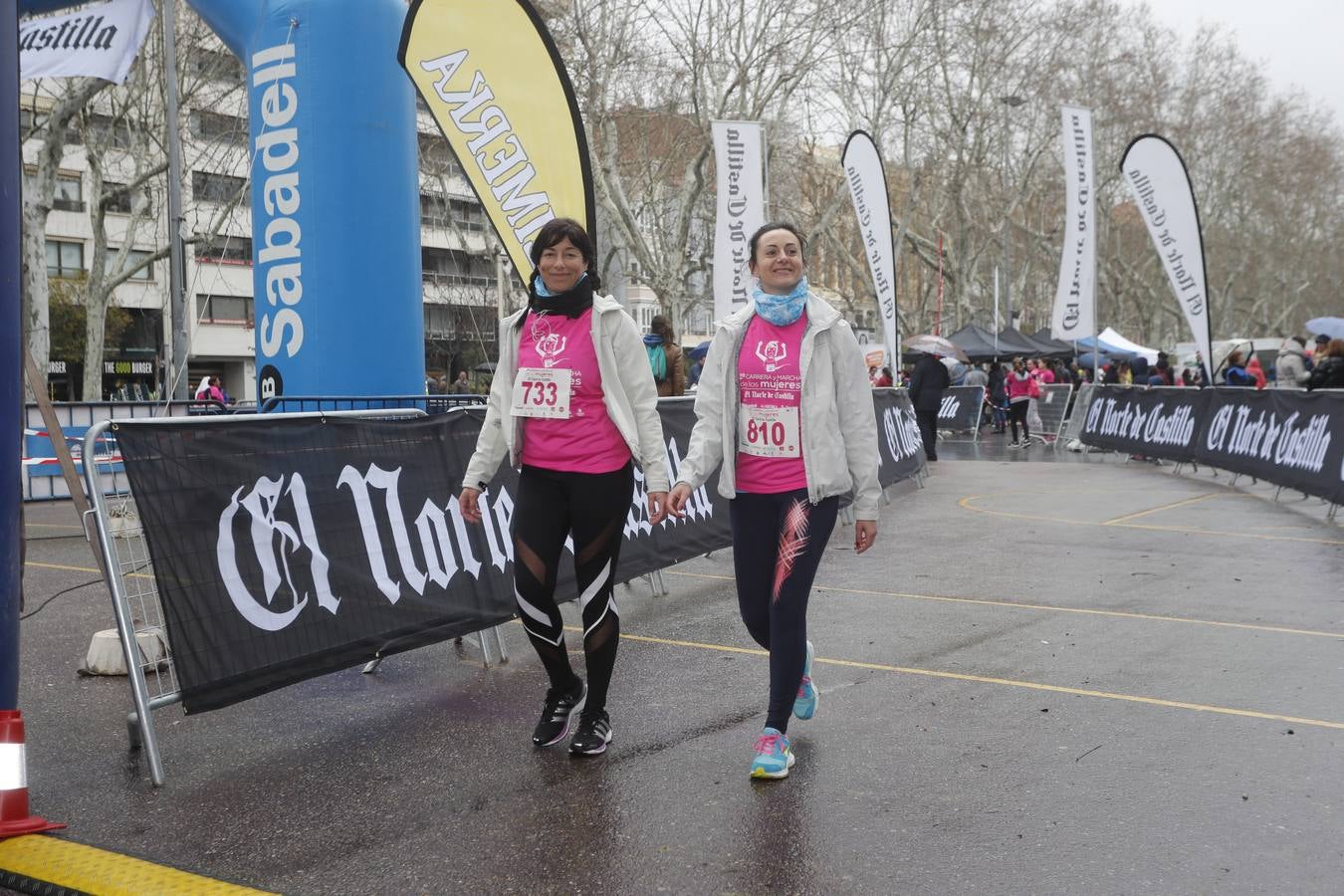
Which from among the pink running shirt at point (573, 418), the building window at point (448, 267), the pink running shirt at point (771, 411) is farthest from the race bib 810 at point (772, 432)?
the building window at point (448, 267)

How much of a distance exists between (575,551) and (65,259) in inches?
2224

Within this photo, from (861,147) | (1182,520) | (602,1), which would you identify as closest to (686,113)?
(602,1)

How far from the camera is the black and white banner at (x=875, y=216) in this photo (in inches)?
821

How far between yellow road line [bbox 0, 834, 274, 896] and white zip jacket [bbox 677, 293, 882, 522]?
2.03 meters

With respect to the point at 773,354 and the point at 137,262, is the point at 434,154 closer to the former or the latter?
the point at 137,262

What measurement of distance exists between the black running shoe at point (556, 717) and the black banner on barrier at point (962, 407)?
25915 millimetres

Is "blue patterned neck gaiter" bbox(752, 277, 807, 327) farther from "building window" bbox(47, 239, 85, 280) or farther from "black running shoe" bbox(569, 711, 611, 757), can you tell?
"building window" bbox(47, 239, 85, 280)

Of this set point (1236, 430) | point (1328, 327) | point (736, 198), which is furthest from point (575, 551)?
point (1328, 327)

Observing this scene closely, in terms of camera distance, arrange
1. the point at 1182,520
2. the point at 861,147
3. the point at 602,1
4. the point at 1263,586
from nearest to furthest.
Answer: the point at 1263,586, the point at 1182,520, the point at 861,147, the point at 602,1

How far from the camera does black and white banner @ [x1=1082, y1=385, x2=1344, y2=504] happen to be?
12.5 meters

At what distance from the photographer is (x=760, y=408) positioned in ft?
15.0

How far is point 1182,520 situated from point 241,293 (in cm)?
5634

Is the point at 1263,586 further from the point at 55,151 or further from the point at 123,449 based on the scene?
the point at 55,151

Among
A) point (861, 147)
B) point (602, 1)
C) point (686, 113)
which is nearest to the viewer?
→ point (861, 147)
